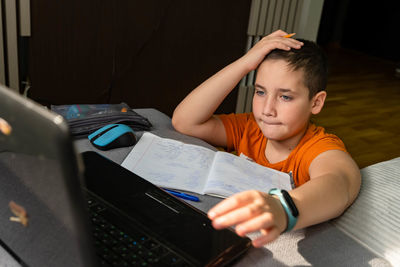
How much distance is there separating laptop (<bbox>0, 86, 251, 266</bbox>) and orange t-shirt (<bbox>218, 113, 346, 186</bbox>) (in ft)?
1.54

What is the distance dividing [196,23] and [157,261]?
2.04 metres

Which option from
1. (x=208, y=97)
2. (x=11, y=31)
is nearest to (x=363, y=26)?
(x=11, y=31)

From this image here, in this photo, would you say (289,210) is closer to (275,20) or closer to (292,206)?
(292,206)

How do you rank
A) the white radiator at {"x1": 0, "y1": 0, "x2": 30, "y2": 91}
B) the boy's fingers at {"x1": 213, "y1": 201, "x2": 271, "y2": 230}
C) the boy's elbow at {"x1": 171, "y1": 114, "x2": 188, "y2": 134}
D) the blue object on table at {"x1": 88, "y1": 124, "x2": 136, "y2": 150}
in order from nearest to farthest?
the boy's fingers at {"x1": 213, "y1": 201, "x2": 271, "y2": 230} < the blue object on table at {"x1": 88, "y1": 124, "x2": 136, "y2": 150} < the boy's elbow at {"x1": 171, "y1": 114, "x2": 188, "y2": 134} < the white radiator at {"x1": 0, "y1": 0, "x2": 30, "y2": 91}

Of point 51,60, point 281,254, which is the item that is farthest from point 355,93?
point 281,254

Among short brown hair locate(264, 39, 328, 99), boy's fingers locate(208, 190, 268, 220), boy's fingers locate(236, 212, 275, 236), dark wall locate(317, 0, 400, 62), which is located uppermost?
short brown hair locate(264, 39, 328, 99)

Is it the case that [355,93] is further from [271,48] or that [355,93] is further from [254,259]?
[254,259]

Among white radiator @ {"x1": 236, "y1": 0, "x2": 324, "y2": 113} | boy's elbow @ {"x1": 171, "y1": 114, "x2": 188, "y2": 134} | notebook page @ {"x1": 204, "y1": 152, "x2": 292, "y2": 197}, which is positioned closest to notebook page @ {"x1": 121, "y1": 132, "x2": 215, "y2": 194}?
notebook page @ {"x1": 204, "y1": 152, "x2": 292, "y2": 197}

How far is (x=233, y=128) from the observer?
Answer: 4.25ft

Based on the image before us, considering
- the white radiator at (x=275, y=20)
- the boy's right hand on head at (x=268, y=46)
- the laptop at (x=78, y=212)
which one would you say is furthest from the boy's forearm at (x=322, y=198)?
the white radiator at (x=275, y=20)

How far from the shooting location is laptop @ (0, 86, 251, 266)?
33cm

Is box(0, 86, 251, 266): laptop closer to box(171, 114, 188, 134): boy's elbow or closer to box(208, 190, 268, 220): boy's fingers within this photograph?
box(208, 190, 268, 220): boy's fingers

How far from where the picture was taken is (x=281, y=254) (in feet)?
2.13

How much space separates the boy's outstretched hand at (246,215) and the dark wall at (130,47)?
1.70 metres
